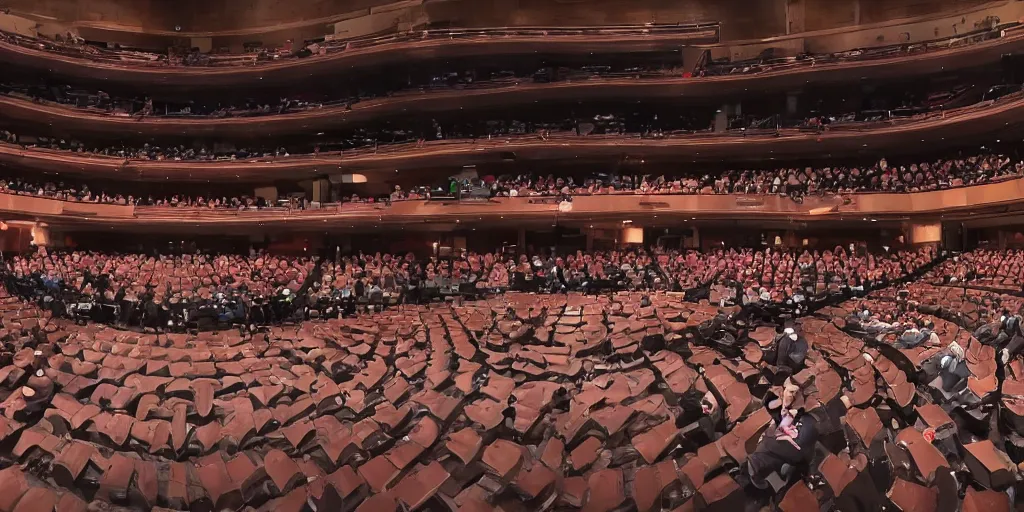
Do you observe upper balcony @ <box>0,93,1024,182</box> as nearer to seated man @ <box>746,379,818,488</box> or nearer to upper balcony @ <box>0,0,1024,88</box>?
upper balcony @ <box>0,0,1024,88</box>

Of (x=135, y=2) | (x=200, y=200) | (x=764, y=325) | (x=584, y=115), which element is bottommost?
(x=764, y=325)

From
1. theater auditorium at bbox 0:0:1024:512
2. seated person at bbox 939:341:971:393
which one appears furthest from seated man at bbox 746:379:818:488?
seated person at bbox 939:341:971:393

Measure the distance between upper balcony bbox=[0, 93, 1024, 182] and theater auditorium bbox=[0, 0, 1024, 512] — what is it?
12 centimetres

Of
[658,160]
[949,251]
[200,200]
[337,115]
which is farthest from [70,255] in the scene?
[949,251]

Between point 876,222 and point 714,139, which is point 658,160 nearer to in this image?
point 714,139

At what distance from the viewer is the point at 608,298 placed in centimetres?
1249

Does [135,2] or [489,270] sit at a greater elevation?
[135,2]

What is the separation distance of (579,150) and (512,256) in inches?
149

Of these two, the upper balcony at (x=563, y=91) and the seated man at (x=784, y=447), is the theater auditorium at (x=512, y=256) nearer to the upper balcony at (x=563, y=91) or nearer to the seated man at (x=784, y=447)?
the seated man at (x=784, y=447)

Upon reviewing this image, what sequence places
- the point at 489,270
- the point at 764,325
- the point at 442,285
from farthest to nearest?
the point at 489,270
the point at 442,285
the point at 764,325

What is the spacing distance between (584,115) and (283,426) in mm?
17696

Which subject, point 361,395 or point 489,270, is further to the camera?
point 489,270

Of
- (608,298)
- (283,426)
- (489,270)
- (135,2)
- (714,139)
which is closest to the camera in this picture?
(283,426)

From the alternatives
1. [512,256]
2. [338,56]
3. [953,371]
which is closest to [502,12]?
[338,56]
